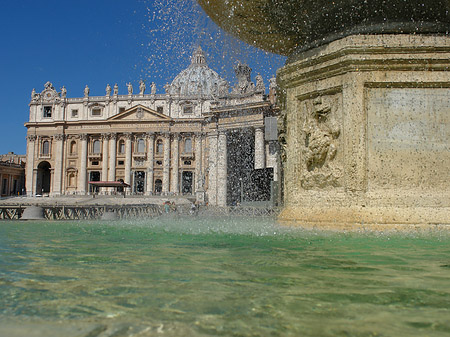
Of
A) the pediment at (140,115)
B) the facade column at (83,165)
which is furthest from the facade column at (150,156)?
the facade column at (83,165)

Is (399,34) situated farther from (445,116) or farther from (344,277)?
(344,277)

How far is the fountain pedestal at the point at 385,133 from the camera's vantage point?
4.52 m

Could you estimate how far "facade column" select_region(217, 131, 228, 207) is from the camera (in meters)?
38.5

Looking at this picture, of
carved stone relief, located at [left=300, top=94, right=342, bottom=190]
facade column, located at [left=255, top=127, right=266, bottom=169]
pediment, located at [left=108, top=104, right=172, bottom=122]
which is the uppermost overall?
pediment, located at [left=108, top=104, right=172, bottom=122]

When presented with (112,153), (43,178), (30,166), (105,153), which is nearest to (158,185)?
(112,153)

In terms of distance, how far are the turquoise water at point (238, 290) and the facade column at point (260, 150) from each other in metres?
33.8

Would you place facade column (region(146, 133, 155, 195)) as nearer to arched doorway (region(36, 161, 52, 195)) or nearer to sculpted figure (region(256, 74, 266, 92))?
arched doorway (region(36, 161, 52, 195))

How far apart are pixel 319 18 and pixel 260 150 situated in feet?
104

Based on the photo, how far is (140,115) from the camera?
59.9 metres

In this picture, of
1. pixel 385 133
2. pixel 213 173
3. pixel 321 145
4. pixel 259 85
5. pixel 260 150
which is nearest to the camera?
pixel 385 133

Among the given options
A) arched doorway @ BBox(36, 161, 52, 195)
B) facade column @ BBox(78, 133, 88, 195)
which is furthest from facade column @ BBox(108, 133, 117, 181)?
arched doorway @ BBox(36, 161, 52, 195)

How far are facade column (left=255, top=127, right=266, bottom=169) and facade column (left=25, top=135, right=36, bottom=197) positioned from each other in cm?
3966

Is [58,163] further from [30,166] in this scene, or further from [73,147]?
[30,166]

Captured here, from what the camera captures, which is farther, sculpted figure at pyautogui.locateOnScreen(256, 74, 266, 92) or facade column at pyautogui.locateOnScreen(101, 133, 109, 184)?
facade column at pyautogui.locateOnScreen(101, 133, 109, 184)
